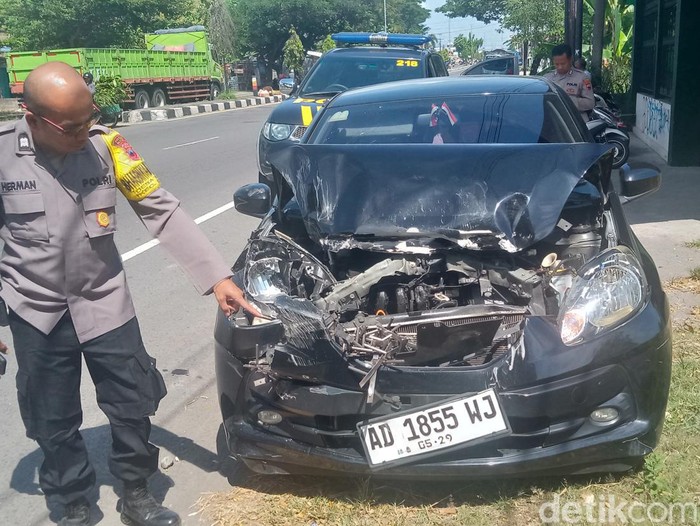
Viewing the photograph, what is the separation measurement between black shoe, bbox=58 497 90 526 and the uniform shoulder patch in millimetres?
1153

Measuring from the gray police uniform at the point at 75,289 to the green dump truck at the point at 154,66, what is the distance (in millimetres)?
21281

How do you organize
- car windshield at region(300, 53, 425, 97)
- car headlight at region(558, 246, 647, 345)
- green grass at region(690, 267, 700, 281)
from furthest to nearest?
car windshield at region(300, 53, 425, 97)
green grass at region(690, 267, 700, 281)
car headlight at region(558, 246, 647, 345)

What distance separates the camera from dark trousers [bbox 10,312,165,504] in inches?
111

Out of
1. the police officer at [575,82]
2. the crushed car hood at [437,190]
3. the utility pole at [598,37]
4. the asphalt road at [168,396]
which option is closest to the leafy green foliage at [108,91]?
the utility pole at [598,37]

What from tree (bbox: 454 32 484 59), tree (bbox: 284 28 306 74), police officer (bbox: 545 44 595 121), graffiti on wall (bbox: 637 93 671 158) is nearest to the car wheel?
police officer (bbox: 545 44 595 121)

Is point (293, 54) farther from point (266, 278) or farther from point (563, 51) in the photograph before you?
point (266, 278)

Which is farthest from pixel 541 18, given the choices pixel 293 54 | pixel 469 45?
pixel 469 45

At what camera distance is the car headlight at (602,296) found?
2854 mm

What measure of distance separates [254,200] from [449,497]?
197 cm

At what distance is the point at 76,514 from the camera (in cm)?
305

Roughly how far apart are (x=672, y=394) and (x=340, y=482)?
→ 63.1 inches

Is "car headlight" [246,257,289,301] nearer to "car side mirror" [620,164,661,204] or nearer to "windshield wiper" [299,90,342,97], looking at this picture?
"car side mirror" [620,164,661,204]

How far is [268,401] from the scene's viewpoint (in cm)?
302

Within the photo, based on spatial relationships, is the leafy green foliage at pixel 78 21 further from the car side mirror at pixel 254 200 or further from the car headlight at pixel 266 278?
the car headlight at pixel 266 278
